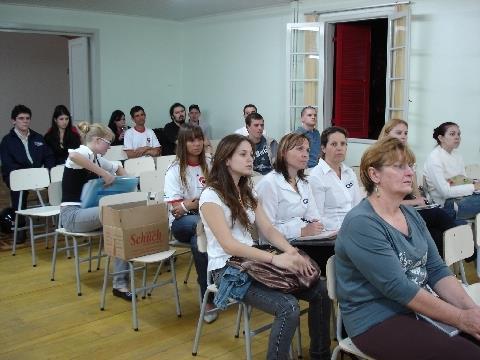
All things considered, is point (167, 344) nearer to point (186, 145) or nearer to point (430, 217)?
point (186, 145)

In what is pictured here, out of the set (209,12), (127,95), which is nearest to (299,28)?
(209,12)

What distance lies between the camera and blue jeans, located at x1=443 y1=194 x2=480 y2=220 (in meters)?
4.58

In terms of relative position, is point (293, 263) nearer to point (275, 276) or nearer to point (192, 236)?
point (275, 276)

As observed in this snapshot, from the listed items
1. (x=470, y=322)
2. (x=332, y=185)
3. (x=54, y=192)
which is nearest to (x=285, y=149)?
(x=332, y=185)

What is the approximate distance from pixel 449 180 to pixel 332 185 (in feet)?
5.70

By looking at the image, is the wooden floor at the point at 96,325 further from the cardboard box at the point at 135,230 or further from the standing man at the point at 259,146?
the standing man at the point at 259,146

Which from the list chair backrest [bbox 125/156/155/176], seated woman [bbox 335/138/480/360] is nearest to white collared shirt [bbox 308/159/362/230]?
seated woman [bbox 335/138/480/360]

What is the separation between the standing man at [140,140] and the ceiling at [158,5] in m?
1.48

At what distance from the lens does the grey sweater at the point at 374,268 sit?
1992mm

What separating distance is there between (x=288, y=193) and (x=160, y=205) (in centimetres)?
88

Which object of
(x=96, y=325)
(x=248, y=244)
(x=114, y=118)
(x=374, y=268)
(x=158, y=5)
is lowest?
(x=96, y=325)

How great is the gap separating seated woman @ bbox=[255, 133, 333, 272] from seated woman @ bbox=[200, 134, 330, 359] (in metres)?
0.23

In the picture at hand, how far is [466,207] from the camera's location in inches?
180

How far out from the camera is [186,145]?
3.80 meters
